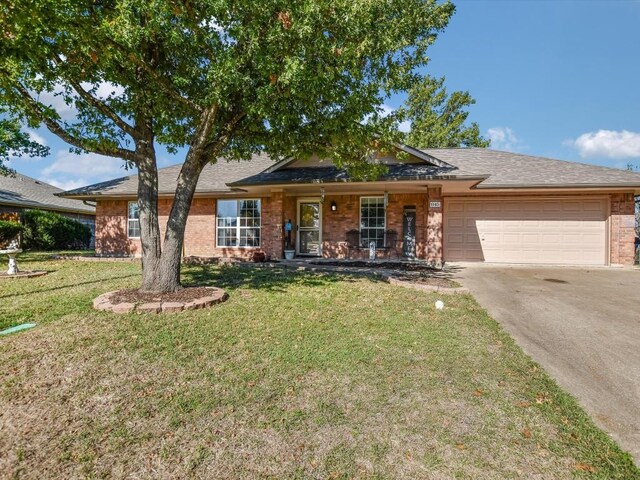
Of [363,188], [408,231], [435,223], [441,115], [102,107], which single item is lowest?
[408,231]

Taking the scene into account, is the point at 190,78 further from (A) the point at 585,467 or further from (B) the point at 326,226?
(A) the point at 585,467

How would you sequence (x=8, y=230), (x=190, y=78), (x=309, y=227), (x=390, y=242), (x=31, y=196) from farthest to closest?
(x=31, y=196) < (x=8, y=230) < (x=309, y=227) < (x=390, y=242) < (x=190, y=78)

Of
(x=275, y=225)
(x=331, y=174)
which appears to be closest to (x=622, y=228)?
(x=331, y=174)

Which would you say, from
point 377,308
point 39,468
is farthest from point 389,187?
point 39,468

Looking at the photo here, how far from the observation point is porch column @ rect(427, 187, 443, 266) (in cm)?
1148

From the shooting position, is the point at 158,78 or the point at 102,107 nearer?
the point at 158,78

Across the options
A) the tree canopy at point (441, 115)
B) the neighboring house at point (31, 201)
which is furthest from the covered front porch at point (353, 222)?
the tree canopy at point (441, 115)

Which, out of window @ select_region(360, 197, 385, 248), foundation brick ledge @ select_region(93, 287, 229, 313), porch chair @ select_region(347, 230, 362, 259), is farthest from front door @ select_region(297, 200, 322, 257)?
foundation brick ledge @ select_region(93, 287, 229, 313)

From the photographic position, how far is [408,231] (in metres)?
12.9

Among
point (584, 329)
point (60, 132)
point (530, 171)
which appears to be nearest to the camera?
point (584, 329)

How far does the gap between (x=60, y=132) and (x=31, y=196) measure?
64.9 feet

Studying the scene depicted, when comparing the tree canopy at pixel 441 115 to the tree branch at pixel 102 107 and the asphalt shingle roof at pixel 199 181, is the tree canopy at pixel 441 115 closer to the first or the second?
the asphalt shingle roof at pixel 199 181

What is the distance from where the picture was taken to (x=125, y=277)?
28.7ft

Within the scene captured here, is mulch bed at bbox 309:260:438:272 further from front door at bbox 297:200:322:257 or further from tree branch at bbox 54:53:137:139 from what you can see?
tree branch at bbox 54:53:137:139
